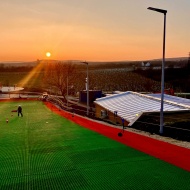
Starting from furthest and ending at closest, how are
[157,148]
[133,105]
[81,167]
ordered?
1. [133,105]
2. [157,148]
3. [81,167]

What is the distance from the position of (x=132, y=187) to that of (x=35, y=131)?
1173cm

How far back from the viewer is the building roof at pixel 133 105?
26375mm

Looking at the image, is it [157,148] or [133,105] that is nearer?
[157,148]

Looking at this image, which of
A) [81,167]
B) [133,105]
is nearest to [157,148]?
[81,167]

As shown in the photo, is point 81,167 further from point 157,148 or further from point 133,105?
point 133,105

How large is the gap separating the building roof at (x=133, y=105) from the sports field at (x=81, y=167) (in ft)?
37.7

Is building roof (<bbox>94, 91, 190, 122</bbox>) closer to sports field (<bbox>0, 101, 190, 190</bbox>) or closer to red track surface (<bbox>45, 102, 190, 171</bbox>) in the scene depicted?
red track surface (<bbox>45, 102, 190, 171</bbox>)

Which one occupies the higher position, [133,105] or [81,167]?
[133,105]

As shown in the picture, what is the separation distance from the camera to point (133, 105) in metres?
30.0

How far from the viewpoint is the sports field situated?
8719mm

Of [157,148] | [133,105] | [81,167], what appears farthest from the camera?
[133,105]

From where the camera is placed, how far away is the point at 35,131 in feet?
61.9

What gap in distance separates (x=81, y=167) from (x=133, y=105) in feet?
66.6

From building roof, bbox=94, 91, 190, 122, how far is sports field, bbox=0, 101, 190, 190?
1148 cm
